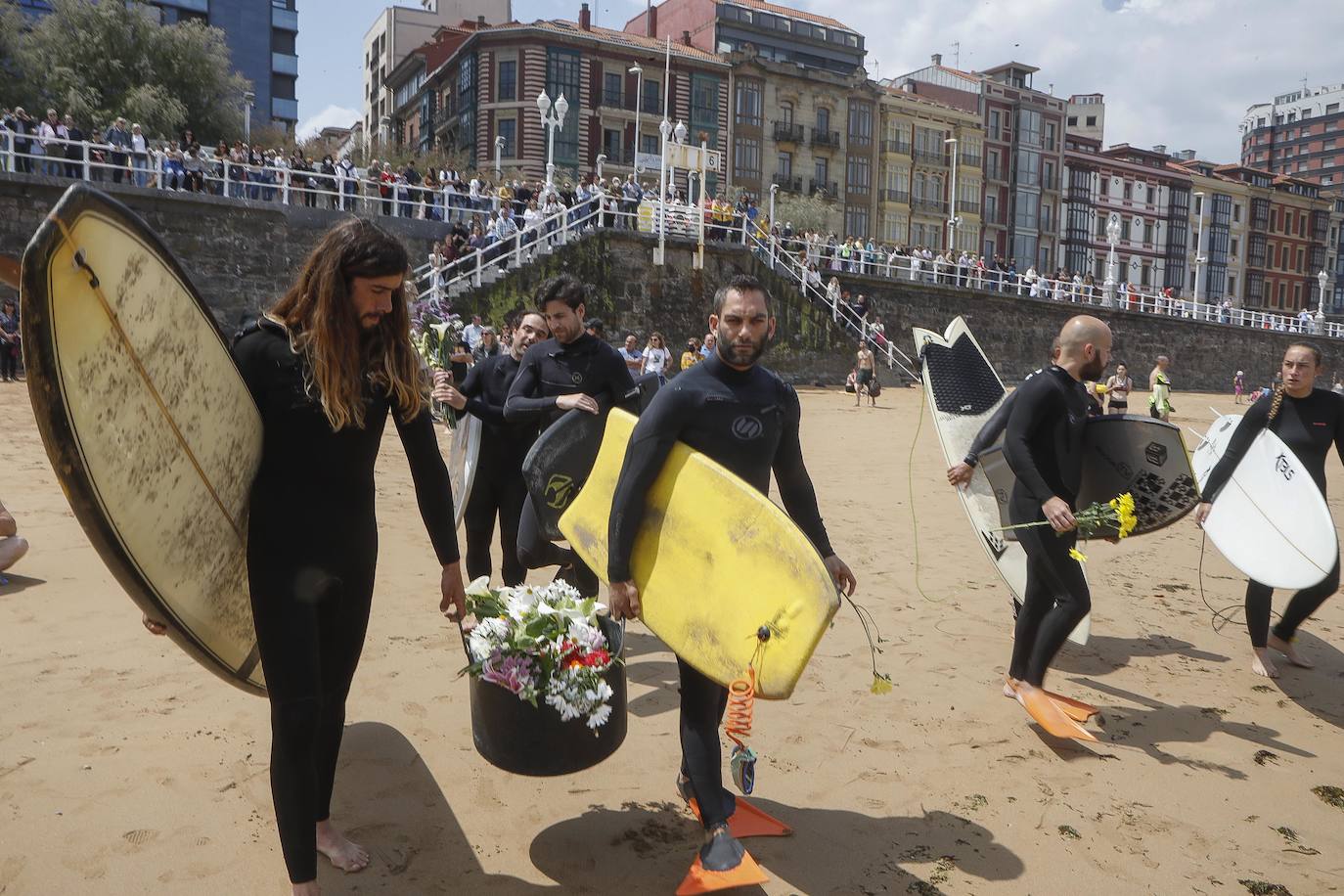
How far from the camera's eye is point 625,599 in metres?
3.06

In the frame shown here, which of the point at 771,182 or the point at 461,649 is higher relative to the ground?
the point at 771,182

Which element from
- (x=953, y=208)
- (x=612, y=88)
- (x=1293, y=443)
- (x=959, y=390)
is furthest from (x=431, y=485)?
(x=953, y=208)

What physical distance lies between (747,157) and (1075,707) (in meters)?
46.0

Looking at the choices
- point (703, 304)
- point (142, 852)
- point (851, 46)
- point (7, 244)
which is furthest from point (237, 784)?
point (851, 46)

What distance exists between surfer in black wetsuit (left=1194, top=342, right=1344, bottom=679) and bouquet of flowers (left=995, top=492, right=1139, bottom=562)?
1362 mm

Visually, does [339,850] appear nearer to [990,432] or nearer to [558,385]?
[558,385]

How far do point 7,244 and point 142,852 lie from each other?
18.4 meters

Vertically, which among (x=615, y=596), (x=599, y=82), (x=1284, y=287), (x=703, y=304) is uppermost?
(x=599, y=82)

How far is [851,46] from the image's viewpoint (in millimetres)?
52125

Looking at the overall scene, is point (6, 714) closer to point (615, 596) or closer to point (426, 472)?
point (426, 472)

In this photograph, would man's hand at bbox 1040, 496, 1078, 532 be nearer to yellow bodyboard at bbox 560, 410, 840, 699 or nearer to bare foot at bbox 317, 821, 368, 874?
yellow bodyboard at bbox 560, 410, 840, 699

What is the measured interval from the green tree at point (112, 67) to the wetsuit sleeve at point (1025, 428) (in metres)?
32.0

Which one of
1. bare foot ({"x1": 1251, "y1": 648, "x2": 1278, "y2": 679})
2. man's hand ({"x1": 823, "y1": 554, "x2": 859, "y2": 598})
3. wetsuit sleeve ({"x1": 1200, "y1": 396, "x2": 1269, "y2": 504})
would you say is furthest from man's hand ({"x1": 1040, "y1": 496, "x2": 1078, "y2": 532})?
bare foot ({"x1": 1251, "y1": 648, "x2": 1278, "y2": 679})

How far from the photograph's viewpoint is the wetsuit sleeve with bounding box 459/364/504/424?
475cm
